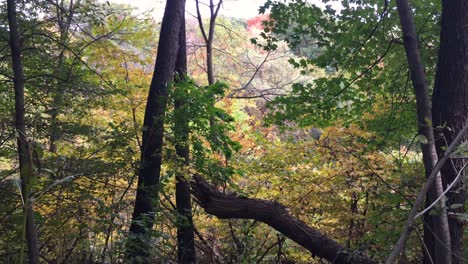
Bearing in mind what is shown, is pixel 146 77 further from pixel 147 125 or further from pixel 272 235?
pixel 272 235

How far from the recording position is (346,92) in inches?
238

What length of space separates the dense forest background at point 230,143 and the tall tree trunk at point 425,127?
0.5 inches

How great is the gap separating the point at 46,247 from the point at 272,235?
3624 mm

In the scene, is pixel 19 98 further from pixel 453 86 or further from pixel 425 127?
pixel 453 86

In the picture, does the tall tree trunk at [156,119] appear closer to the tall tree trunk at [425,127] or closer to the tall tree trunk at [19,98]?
the tall tree trunk at [19,98]

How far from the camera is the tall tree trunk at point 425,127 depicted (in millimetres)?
2945

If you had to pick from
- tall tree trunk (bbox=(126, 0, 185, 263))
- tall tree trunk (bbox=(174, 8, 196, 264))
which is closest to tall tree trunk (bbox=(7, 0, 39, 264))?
tall tree trunk (bbox=(126, 0, 185, 263))

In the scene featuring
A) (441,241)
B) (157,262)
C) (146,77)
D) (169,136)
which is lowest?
(441,241)

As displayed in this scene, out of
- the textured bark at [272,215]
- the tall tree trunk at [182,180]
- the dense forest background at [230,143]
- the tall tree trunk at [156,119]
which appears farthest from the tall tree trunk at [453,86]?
the tall tree trunk at [156,119]

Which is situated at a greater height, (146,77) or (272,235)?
(146,77)

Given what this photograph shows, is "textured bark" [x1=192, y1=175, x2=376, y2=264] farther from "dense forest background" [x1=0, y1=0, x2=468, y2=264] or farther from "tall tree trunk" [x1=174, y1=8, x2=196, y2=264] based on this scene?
"tall tree trunk" [x1=174, y1=8, x2=196, y2=264]

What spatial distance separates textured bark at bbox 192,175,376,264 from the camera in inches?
166

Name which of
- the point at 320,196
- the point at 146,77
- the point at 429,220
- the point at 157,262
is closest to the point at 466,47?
the point at 429,220

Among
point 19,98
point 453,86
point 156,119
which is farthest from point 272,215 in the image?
point 19,98
